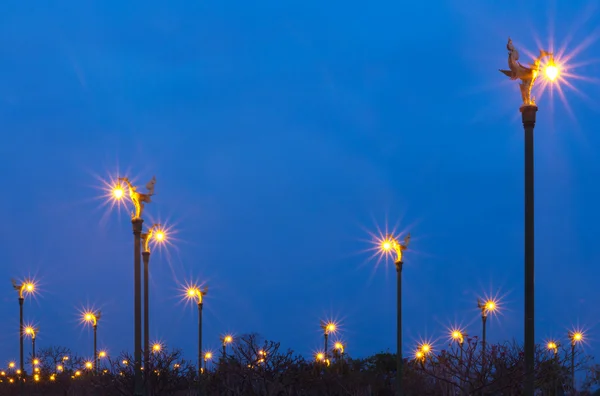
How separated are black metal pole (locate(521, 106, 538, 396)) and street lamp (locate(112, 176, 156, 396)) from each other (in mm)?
9657

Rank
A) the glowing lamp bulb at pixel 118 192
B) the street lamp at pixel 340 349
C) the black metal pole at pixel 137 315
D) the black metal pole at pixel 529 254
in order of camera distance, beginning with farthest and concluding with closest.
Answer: the street lamp at pixel 340 349 < the glowing lamp bulb at pixel 118 192 < the black metal pole at pixel 137 315 < the black metal pole at pixel 529 254

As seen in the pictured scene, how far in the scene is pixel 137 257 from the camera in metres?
18.5

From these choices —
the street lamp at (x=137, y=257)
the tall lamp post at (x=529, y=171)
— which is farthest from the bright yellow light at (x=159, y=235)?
the tall lamp post at (x=529, y=171)

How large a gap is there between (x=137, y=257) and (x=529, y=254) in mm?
10043

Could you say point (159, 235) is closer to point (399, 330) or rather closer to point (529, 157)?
point (399, 330)

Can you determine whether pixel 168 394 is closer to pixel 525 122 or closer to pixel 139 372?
pixel 139 372

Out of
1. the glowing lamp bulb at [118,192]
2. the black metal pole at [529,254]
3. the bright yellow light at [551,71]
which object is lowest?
the black metal pole at [529,254]

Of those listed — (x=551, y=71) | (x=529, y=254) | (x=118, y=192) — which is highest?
(x=118, y=192)

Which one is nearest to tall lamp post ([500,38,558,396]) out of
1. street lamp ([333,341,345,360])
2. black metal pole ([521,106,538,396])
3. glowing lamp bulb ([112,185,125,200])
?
black metal pole ([521,106,538,396])

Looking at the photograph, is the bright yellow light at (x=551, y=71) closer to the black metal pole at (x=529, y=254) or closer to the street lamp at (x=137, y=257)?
the black metal pole at (x=529, y=254)

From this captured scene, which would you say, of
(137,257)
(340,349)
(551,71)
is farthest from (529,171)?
(340,349)

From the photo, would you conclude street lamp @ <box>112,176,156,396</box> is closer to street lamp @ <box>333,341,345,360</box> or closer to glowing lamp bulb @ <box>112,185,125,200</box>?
glowing lamp bulb @ <box>112,185,125,200</box>

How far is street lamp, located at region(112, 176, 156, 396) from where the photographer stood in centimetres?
1816

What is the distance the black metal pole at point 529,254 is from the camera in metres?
11.3
